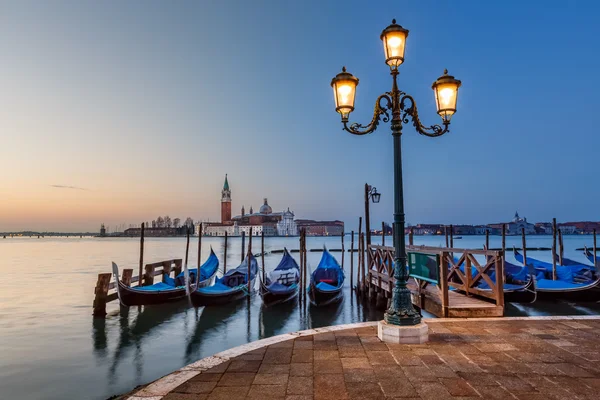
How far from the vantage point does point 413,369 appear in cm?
306

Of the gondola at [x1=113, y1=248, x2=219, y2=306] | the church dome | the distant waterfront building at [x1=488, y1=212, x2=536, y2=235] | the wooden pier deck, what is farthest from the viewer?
the church dome

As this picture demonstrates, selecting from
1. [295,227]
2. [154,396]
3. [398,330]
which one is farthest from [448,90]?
[295,227]

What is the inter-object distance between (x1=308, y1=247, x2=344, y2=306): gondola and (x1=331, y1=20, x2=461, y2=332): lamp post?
705 centimetres

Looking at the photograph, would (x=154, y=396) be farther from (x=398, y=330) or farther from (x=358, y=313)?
(x=358, y=313)

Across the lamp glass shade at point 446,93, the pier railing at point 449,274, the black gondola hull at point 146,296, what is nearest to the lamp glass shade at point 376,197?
the pier railing at point 449,274

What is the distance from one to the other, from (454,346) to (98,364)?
18.3ft

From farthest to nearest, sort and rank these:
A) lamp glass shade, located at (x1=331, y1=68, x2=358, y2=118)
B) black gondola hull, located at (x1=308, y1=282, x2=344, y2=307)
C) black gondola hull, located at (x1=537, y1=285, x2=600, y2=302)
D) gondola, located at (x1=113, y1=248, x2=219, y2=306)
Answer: black gondola hull, located at (x1=308, y1=282, x2=344, y2=307), black gondola hull, located at (x1=537, y1=285, x2=600, y2=302), gondola, located at (x1=113, y1=248, x2=219, y2=306), lamp glass shade, located at (x1=331, y1=68, x2=358, y2=118)

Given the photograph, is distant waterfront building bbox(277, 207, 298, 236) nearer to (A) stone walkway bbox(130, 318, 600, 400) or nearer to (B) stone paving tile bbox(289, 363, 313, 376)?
(A) stone walkway bbox(130, 318, 600, 400)

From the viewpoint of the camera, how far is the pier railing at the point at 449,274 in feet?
17.7

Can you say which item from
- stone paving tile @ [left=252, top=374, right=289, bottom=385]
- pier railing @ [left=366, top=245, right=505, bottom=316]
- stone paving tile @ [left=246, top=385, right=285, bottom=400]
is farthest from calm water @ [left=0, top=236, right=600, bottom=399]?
stone paving tile @ [left=246, top=385, right=285, bottom=400]

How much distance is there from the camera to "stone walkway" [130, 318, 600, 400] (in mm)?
2650

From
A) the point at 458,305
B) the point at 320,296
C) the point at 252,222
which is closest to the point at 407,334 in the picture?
the point at 458,305

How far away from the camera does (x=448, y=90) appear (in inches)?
166

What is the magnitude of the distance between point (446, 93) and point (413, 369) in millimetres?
2798
